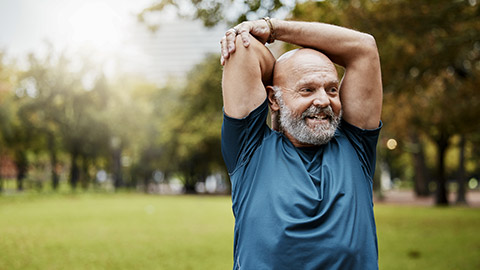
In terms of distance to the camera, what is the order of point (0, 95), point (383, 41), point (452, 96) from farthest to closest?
point (0, 95) < point (452, 96) < point (383, 41)

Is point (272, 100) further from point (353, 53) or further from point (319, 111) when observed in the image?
point (353, 53)

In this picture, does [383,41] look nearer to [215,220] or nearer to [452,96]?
[452,96]

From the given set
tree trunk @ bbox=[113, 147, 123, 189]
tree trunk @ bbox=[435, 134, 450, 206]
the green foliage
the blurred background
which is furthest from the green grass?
tree trunk @ bbox=[113, 147, 123, 189]

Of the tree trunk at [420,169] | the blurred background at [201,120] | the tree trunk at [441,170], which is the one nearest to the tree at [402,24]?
the blurred background at [201,120]

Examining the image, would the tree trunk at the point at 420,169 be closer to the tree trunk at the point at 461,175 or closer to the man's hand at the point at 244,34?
the tree trunk at the point at 461,175

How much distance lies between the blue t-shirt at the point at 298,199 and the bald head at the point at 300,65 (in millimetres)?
171

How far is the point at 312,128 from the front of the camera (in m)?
1.98

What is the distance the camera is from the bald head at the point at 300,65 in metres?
2.02

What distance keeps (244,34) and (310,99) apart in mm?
404

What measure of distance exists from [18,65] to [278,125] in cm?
3785

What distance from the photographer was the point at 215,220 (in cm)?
1686

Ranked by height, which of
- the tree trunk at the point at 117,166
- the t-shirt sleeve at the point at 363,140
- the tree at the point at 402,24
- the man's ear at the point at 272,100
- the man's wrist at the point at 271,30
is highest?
the tree at the point at 402,24

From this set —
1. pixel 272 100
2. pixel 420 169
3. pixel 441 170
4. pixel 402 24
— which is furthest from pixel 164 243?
pixel 420 169

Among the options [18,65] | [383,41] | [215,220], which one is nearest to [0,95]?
[18,65]
